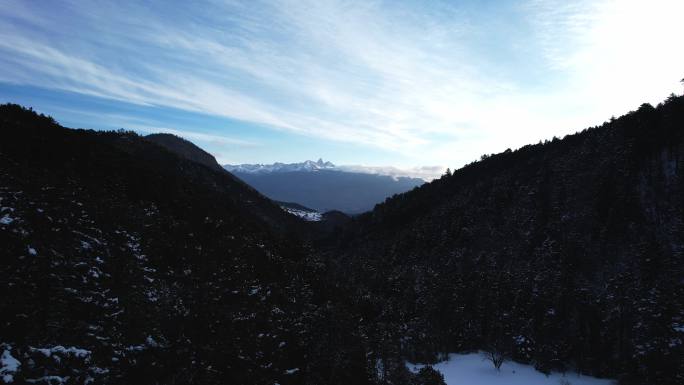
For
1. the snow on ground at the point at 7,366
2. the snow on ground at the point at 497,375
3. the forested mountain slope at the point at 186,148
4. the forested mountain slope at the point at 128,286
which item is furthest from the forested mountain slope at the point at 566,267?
the forested mountain slope at the point at 186,148

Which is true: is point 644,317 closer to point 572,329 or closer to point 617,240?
point 572,329

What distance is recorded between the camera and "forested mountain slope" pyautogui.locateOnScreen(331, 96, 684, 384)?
35.9 meters

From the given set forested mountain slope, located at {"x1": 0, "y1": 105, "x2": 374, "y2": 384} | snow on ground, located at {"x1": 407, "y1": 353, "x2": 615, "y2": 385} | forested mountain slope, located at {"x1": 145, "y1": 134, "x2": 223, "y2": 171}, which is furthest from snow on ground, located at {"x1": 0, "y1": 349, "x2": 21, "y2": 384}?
forested mountain slope, located at {"x1": 145, "y1": 134, "x2": 223, "y2": 171}

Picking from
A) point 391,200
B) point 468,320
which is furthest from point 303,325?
point 391,200

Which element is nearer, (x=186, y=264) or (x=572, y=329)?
(x=186, y=264)

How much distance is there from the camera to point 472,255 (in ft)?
194

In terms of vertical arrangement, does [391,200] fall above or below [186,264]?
above

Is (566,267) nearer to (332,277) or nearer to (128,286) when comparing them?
(332,277)

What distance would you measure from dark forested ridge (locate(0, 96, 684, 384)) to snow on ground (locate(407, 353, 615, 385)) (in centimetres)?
116

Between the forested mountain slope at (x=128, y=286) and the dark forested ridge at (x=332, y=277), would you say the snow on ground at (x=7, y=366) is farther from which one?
the dark forested ridge at (x=332, y=277)

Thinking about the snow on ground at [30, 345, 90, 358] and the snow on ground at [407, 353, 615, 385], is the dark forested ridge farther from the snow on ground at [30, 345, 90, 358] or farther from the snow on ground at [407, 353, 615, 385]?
the snow on ground at [407, 353, 615, 385]

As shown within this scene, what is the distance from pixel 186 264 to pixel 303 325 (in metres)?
8.85

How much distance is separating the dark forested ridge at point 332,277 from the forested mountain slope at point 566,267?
0.65 feet

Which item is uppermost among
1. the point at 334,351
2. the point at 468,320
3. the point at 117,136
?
the point at 117,136
